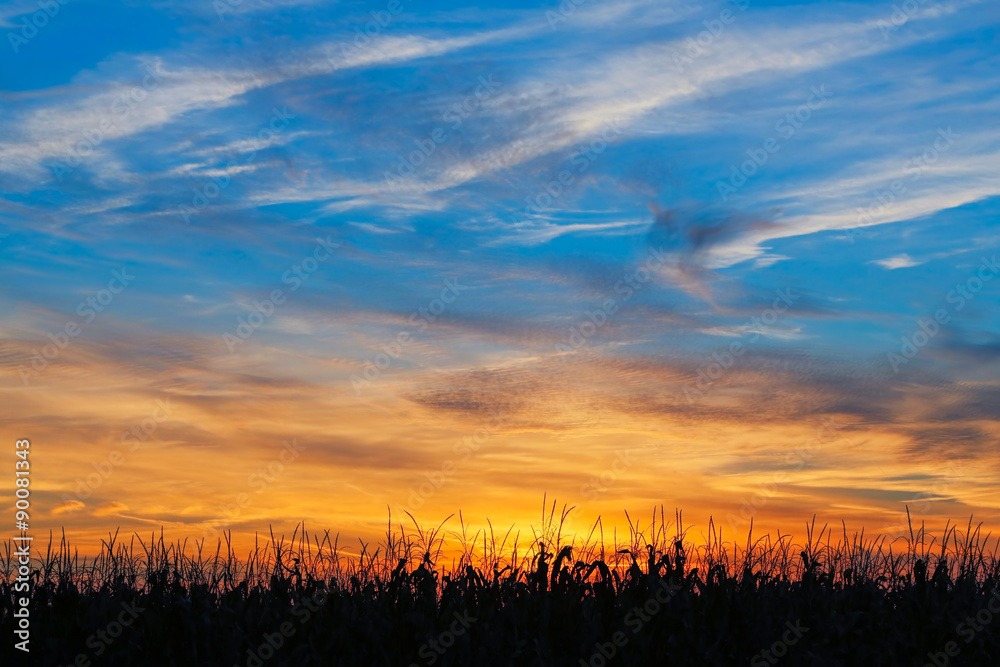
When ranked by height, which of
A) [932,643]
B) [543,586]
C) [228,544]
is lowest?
[932,643]

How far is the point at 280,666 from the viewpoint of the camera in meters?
9.23

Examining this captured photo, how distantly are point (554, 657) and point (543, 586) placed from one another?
1450 mm

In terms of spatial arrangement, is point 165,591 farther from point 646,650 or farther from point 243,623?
point 646,650

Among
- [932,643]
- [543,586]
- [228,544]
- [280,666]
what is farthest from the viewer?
[228,544]

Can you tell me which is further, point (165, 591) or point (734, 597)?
point (165, 591)

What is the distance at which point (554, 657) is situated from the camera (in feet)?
31.0

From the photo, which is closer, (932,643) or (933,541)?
(932,643)

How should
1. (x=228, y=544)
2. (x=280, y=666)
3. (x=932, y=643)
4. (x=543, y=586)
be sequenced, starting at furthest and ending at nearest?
(x=228, y=544) < (x=543, y=586) < (x=932, y=643) < (x=280, y=666)

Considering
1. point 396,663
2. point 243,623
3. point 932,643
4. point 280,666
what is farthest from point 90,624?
point 932,643

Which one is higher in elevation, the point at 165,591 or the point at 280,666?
the point at 165,591

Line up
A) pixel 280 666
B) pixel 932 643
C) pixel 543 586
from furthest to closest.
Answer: pixel 543 586 → pixel 932 643 → pixel 280 666

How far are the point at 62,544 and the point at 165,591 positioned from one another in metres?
2.43

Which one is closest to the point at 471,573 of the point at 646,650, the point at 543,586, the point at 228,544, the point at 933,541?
the point at 543,586

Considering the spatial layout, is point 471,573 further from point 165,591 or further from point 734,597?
point 165,591
